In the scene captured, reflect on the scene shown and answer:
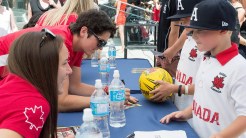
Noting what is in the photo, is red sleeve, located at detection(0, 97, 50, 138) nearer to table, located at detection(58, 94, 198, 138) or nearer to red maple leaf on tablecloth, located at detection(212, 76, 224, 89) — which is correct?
table, located at detection(58, 94, 198, 138)

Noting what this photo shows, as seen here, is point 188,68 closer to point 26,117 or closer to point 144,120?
point 144,120

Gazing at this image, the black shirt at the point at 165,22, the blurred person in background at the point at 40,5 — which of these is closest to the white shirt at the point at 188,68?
the black shirt at the point at 165,22

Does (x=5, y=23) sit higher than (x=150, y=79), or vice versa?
(x=5, y=23)

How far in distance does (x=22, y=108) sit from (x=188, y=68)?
4.32ft

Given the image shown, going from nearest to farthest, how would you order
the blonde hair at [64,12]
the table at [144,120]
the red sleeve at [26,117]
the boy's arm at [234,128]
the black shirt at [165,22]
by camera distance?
the red sleeve at [26,117], the boy's arm at [234,128], the table at [144,120], the blonde hair at [64,12], the black shirt at [165,22]

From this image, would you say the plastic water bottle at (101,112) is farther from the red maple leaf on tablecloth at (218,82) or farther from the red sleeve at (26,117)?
the red maple leaf on tablecloth at (218,82)

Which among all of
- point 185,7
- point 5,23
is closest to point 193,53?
point 185,7

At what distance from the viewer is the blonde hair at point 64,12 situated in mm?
2836

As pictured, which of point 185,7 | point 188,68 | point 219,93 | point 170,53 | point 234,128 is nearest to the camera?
point 234,128

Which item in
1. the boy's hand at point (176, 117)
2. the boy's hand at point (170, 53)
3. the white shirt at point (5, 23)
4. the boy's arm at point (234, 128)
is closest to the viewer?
the boy's arm at point (234, 128)

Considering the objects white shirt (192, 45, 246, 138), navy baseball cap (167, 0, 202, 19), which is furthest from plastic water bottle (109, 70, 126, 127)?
navy baseball cap (167, 0, 202, 19)

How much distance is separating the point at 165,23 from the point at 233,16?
193 centimetres

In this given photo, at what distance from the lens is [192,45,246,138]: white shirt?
1500mm

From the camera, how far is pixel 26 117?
1100 millimetres
